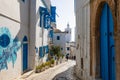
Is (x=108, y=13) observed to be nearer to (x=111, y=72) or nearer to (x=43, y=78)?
(x=111, y=72)

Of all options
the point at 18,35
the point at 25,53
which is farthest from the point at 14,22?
the point at 25,53

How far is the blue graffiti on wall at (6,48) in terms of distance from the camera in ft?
41.2

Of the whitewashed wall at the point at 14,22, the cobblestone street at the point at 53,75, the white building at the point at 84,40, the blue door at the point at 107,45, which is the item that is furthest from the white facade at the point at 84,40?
the whitewashed wall at the point at 14,22

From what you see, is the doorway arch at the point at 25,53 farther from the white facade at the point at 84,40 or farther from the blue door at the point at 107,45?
the blue door at the point at 107,45

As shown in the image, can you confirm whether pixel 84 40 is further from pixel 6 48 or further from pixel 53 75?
pixel 53 75

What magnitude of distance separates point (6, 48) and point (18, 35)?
117 inches

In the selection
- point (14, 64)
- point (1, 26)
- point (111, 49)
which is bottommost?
point (14, 64)

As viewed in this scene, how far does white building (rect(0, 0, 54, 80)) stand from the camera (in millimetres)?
12867

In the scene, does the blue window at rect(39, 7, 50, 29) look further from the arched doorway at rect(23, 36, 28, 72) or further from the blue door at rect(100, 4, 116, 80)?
the blue door at rect(100, 4, 116, 80)

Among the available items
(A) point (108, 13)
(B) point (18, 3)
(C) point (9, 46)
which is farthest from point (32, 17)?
(A) point (108, 13)

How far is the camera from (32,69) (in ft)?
65.1

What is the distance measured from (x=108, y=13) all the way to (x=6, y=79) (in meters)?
6.64

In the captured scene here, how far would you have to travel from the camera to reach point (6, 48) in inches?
520

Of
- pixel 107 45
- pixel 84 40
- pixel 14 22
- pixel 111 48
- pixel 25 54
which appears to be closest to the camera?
pixel 111 48
